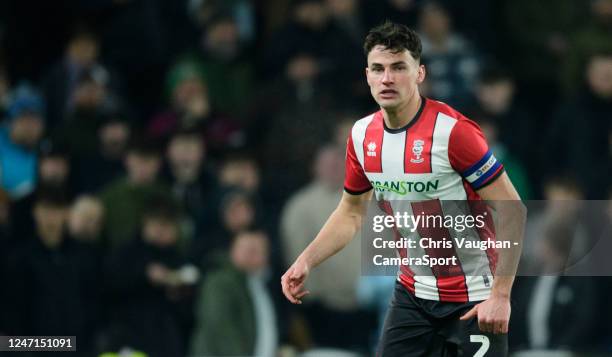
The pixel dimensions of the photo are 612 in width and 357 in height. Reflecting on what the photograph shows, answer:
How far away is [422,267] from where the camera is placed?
6.41m

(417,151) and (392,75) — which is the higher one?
(392,75)

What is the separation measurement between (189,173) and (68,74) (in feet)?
5.06

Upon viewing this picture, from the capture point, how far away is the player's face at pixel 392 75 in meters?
6.16

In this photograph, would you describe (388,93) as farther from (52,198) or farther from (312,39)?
(312,39)

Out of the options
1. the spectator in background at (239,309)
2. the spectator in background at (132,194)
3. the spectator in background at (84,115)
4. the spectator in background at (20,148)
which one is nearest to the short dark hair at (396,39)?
the spectator in background at (239,309)

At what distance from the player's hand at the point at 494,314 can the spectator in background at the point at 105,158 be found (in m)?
5.48

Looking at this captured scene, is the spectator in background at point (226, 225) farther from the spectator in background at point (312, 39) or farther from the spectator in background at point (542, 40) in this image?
the spectator in background at point (542, 40)

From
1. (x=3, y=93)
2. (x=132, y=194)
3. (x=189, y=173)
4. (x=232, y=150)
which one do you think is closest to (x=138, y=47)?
(x=3, y=93)

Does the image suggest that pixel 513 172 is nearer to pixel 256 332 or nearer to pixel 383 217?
pixel 256 332

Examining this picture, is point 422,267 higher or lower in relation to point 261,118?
lower

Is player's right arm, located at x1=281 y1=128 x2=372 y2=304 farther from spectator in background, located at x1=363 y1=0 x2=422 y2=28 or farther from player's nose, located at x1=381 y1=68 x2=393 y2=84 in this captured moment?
spectator in background, located at x1=363 y1=0 x2=422 y2=28

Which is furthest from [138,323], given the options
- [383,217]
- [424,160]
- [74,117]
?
[424,160]

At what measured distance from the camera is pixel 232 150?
1075 cm

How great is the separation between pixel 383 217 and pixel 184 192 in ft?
14.0
